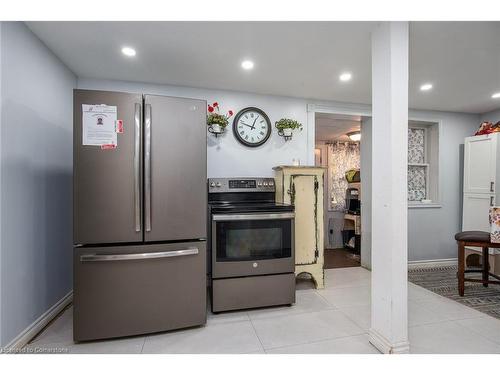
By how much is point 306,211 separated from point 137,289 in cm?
183

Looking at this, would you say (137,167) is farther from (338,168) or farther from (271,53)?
(338,168)

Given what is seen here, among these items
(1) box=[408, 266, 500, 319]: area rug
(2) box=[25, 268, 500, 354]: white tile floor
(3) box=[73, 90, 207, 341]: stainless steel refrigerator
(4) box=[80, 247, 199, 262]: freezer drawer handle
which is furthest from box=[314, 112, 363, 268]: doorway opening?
(4) box=[80, 247, 199, 262]: freezer drawer handle

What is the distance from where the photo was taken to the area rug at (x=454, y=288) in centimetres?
249

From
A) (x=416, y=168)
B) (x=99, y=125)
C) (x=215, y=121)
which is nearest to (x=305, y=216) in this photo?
(x=215, y=121)

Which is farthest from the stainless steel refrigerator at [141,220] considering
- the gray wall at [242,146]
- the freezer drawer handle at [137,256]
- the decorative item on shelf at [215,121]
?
the gray wall at [242,146]

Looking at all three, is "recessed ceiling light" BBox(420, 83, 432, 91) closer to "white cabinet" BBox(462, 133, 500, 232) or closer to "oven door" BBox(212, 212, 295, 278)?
"white cabinet" BBox(462, 133, 500, 232)

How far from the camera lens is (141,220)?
188 cm

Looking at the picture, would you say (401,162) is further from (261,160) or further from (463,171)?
(463,171)

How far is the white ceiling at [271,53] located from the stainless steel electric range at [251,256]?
53.5 inches

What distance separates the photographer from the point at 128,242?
1.88 m

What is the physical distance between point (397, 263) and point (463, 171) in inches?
133

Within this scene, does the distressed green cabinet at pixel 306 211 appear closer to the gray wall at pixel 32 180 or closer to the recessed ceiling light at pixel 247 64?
the recessed ceiling light at pixel 247 64

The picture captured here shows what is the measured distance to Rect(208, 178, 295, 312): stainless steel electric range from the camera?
2260 mm
